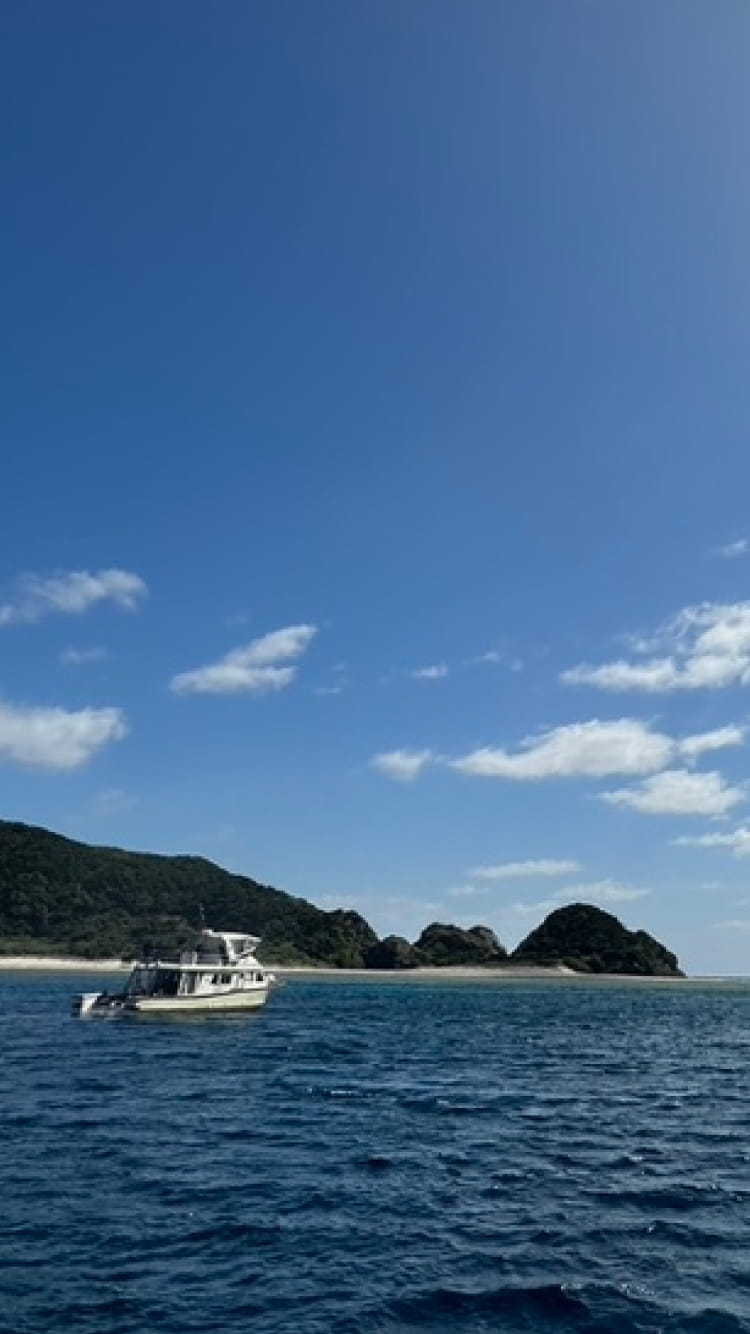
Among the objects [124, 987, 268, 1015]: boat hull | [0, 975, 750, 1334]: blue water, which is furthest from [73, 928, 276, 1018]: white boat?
[0, 975, 750, 1334]: blue water

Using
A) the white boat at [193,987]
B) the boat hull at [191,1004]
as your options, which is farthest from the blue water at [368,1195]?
the white boat at [193,987]

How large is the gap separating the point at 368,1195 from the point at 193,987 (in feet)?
212

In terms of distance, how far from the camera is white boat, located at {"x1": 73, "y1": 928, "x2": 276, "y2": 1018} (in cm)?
8631

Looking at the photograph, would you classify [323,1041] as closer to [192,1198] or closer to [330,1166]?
[330,1166]

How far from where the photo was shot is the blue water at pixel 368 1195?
62.8 feet

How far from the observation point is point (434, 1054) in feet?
215

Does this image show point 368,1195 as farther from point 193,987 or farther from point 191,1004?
point 193,987

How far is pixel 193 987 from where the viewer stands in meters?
89.2

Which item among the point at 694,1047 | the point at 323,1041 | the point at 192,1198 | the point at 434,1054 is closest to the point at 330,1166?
the point at 192,1198

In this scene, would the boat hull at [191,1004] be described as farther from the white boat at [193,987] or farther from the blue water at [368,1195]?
the blue water at [368,1195]

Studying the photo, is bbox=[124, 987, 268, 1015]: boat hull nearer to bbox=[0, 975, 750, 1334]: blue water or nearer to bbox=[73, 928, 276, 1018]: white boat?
bbox=[73, 928, 276, 1018]: white boat

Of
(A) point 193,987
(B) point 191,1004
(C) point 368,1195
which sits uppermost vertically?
(A) point 193,987

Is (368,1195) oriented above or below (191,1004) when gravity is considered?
below

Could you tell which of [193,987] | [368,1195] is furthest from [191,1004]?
[368,1195]
